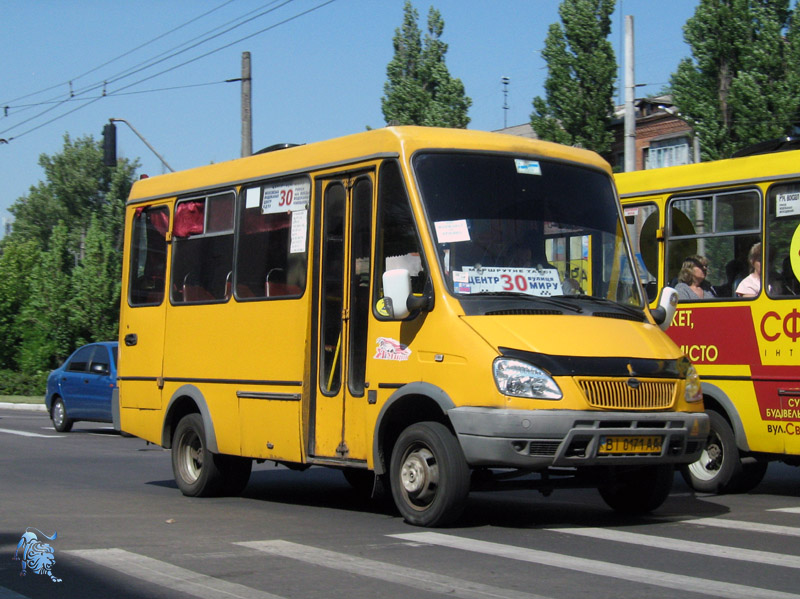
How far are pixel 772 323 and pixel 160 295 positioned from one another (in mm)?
5852

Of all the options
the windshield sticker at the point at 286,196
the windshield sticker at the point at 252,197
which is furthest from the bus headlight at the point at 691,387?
the windshield sticker at the point at 252,197

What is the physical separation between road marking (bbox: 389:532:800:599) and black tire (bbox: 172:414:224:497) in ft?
10.8

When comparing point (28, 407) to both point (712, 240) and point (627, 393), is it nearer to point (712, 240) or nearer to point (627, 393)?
point (712, 240)

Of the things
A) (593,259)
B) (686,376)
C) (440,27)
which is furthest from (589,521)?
(440,27)

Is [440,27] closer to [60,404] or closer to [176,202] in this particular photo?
[60,404]

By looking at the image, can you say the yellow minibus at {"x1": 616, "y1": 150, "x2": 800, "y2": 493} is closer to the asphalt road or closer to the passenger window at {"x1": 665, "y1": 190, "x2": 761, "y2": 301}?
the passenger window at {"x1": 665, "y1": 190, "x2": 761, "y2": 301}

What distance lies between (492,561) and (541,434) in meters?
1.06

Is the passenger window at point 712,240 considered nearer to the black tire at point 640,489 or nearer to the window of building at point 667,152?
the black tire at point 640,489

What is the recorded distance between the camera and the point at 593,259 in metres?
9.05

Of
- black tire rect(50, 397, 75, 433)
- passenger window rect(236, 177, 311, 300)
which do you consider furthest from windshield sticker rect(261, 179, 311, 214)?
black tire rect(50, 397, 75, 433)

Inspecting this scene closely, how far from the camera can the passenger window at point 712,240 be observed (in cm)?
1093

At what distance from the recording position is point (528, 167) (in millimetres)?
9102

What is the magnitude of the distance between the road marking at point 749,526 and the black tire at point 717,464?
1.65 m

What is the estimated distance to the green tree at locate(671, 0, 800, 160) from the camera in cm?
2853
